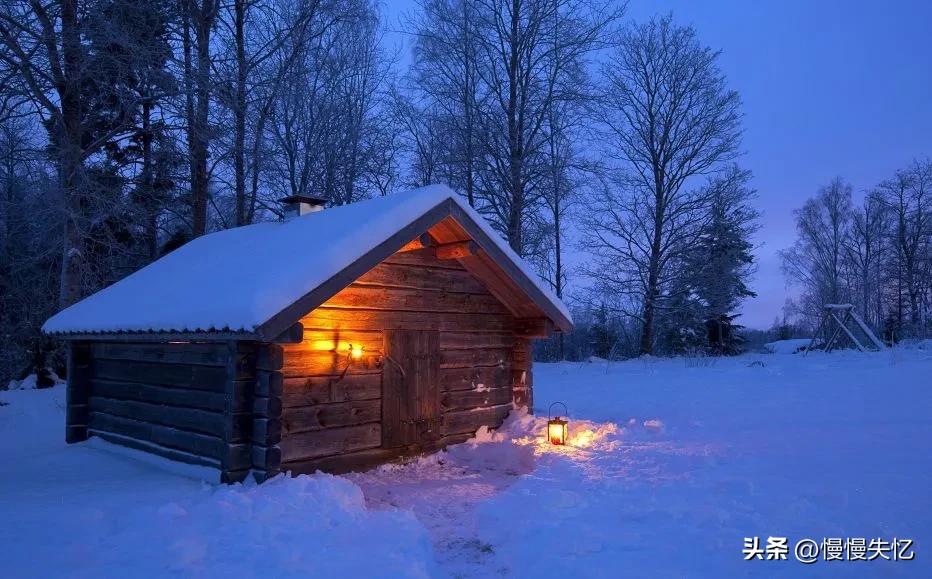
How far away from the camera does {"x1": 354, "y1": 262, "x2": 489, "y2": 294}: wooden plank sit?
28.5 ft

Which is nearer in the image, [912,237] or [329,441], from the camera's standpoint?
[329,441]

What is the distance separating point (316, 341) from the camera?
791cm

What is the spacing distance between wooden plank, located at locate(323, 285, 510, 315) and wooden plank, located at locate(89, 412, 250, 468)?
2.09 m

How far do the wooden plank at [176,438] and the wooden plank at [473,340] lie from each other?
3.51 metres

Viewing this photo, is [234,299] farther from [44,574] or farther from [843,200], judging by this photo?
[843,200]

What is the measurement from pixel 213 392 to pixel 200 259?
3.29 m

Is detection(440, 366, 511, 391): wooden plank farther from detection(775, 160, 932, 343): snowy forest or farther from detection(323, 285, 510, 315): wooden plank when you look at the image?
detection(775, 160, 932, 343): snowy forest

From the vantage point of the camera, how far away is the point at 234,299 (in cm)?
687

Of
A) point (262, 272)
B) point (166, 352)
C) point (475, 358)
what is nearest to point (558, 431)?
point (475, 358)

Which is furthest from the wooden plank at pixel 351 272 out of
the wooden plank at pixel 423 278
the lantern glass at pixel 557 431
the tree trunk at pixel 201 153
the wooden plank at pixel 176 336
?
the tree trunk at pixel 201 153

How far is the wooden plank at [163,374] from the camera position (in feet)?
24.7

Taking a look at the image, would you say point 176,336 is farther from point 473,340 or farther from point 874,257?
point 874,257

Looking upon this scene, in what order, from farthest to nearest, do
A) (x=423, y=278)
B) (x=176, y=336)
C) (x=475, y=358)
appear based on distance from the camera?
(x=475, y=358)
(x=423, y=278)
(x=176, y=336)

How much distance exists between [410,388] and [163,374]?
3.38 meters
